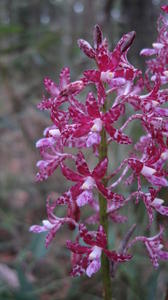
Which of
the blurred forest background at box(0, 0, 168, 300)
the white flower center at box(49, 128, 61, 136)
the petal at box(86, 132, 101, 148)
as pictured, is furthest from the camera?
the blurred forest background at box(0, 0, 168, 300)

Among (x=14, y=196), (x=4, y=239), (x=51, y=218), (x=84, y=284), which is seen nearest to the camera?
(x=51, y=218)

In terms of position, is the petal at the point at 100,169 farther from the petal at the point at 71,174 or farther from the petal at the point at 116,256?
the petal at the point at 116,256

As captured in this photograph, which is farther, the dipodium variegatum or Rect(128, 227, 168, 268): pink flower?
Rect(128, 227, 168, 268): pink flower

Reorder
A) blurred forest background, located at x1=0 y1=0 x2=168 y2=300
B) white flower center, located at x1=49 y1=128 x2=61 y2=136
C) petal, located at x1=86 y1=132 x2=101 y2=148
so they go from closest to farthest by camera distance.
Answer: petal, located at x1=86 y1=132 x2=101 y2=148 → white flower center, located at x1=49 y1=128 x2=61 y2=136 → blurred forest background, located at x1=0 y1=0 x2=168 y2=300

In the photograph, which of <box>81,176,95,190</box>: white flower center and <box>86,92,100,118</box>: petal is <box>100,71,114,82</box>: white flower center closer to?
<box>86,92,100,118</box>: petal

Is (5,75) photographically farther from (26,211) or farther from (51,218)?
(51,218)

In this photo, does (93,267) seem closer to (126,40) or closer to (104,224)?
(104,224)

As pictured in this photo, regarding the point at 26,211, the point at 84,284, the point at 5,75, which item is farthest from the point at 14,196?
the point at 84,284

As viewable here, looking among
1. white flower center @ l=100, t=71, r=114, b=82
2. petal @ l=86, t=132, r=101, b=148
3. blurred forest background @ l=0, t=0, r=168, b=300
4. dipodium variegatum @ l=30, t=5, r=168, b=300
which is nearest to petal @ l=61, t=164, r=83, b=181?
dipodium variegatum @ l=30, t=5, r=168, b=300

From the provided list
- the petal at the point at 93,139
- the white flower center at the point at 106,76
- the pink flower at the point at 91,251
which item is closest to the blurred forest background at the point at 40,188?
the pink flower at the point at 91,251
